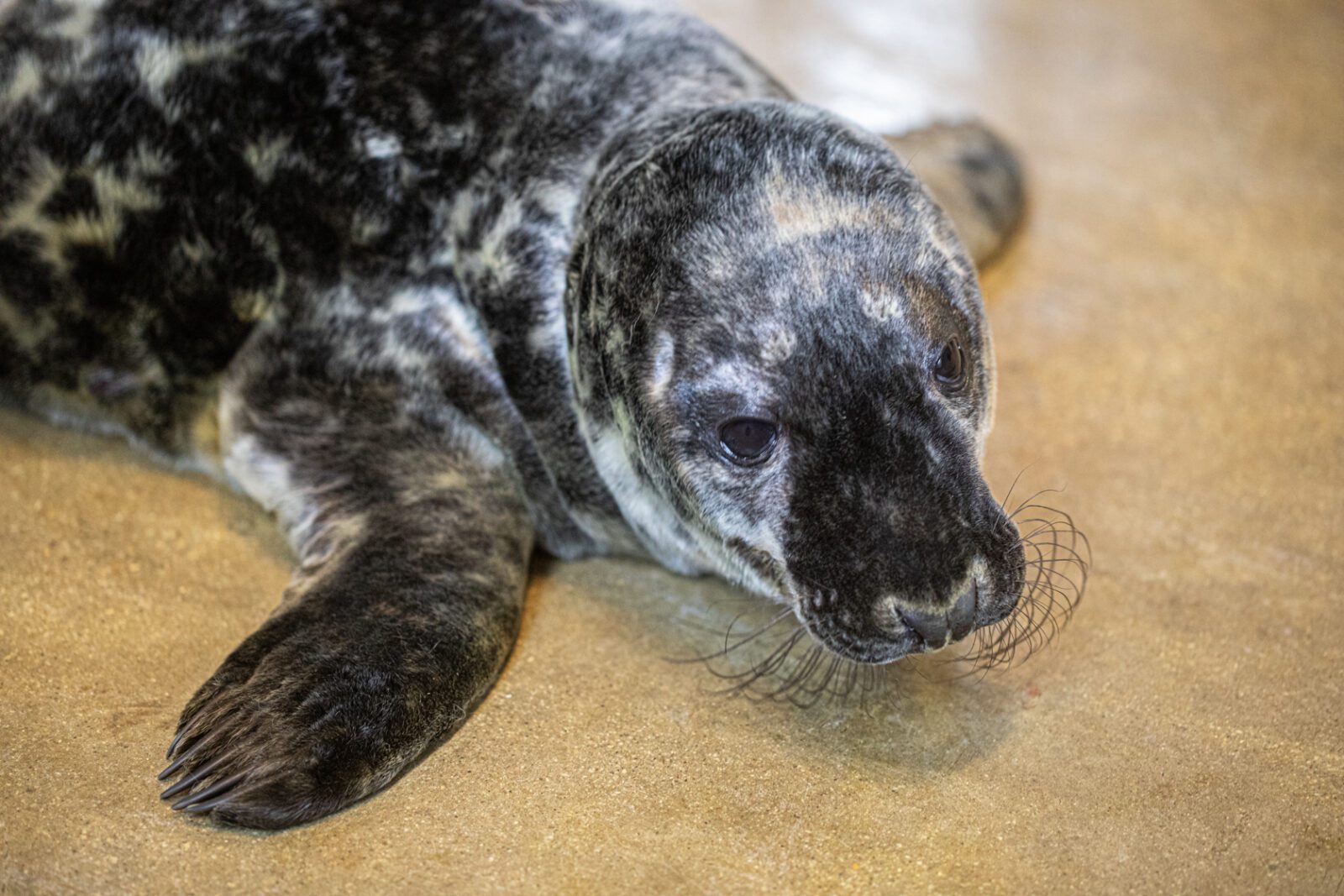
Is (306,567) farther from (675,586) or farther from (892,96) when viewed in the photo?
(892,96)

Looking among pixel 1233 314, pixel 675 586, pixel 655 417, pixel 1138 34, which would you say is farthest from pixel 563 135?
pixel 1138 34

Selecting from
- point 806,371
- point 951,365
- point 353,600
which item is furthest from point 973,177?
point 353,600

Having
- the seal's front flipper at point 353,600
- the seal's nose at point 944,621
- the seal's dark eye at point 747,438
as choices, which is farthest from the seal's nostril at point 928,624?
the seal's front flipper at point 353,600

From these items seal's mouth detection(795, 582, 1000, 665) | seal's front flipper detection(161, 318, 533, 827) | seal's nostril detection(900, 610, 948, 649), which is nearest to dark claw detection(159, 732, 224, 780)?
seal's front flipper detection(161, 318, 533, 827)

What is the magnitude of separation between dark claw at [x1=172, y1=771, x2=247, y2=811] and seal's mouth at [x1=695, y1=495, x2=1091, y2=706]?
95 cm

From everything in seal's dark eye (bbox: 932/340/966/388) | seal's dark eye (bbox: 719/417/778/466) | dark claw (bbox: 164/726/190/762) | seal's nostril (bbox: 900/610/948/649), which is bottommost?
dark claw (bbox: 164/726/190/762)

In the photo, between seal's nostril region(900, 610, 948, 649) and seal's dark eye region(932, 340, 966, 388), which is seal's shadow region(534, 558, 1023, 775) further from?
seal's dark eye region(932, 340, 966, 388)

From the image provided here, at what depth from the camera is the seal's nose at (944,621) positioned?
2277mm

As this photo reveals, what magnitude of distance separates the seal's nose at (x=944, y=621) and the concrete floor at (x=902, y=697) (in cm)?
30

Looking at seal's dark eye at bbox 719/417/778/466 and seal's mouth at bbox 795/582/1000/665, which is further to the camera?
seal's dark eye at bbox 719/417/778/466

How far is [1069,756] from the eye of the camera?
98.1 inches

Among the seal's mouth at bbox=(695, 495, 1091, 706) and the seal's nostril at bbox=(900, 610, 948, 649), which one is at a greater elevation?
the seal's nostril at bbox=(900, 610, 948, 649)

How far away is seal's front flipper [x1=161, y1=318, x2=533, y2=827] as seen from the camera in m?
2.33

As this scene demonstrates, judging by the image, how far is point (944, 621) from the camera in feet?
7.48
